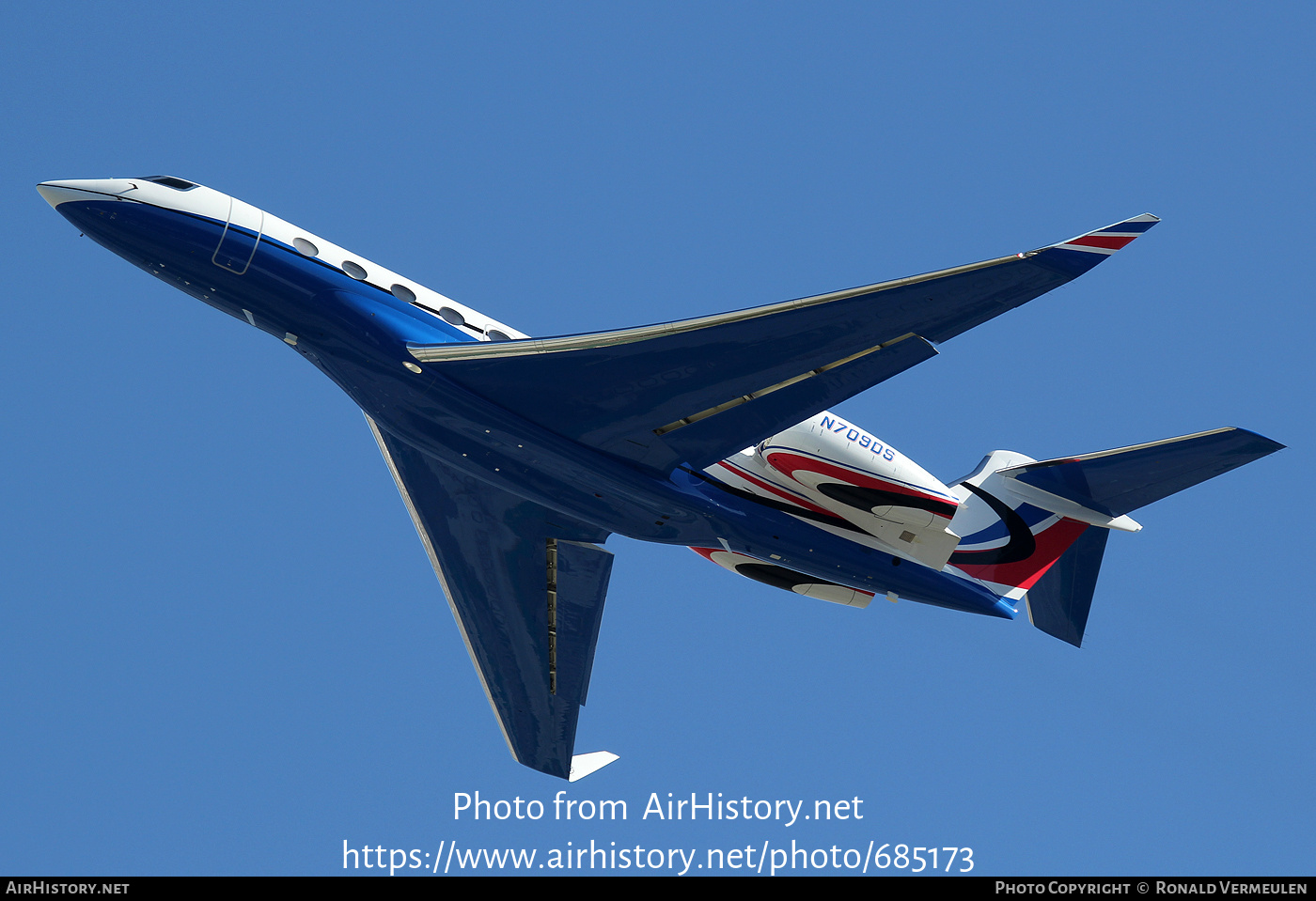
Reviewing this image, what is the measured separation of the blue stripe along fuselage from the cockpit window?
1.88ft

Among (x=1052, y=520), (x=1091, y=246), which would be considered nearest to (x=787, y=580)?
(x=1052, y=520)

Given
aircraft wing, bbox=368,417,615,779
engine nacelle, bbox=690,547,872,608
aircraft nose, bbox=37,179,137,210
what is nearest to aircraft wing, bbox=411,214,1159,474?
engine nacelle, bbox=690,547,872,608

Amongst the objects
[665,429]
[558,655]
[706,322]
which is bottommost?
[558,655]

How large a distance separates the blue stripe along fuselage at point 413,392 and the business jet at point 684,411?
35 mm

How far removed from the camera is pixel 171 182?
20.9 meters

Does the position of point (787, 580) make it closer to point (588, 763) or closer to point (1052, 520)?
point (1052, 520)

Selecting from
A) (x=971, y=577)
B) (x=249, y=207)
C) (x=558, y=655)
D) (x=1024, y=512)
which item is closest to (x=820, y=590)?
(x=971, y=577)

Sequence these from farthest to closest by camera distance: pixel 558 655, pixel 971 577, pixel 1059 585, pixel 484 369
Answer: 1. pixel 558 655
2. pixel 1059 585
3. pixel 971 577
4. pixel 484 369

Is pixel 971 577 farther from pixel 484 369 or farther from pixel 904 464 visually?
pixel 484 369

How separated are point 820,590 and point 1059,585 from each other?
17.2ft

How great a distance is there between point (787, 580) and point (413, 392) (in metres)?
8.26

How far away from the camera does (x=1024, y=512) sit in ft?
81.1

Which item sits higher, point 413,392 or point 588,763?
point 413,392

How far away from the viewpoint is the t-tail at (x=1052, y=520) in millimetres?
22906
